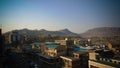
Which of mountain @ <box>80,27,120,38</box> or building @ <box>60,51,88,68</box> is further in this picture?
mountain @ <box>80,27,120,38</box>

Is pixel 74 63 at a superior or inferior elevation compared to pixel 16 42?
inferior

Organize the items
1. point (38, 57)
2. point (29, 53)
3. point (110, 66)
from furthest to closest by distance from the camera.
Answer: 1. point (29, 53)
2. point (38, 57)
3. point (110, 66)

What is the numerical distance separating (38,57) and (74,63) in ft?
10.9

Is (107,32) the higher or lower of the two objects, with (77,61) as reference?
higher

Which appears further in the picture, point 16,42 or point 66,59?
point 16,42

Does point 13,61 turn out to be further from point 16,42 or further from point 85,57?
point 16,42

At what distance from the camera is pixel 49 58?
8.63 metres

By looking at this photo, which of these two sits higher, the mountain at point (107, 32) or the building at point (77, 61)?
the mountain at point (107, 32)

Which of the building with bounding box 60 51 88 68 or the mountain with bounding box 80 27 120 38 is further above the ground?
the mountain with bounding box 80 27 120 38

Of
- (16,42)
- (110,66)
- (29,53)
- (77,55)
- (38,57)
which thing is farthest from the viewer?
(16,42)

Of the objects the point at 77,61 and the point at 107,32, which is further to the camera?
the point at 107,32

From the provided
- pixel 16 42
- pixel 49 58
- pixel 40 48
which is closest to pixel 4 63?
pixel 49 58

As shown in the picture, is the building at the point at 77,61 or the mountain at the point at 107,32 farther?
the mountain at the point at 107,32

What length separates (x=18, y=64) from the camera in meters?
7.02
